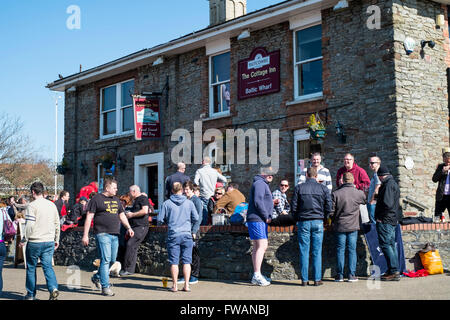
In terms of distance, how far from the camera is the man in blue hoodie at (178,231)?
8875 millimetres

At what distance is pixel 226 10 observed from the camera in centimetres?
1989

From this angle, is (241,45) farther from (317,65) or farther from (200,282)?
(200,282)

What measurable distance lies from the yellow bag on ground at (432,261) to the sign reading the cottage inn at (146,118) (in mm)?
9780

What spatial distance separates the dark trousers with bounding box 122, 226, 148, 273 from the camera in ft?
37.4

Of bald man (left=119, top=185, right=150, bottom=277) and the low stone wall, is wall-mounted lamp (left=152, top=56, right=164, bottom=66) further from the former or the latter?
the low stone wall

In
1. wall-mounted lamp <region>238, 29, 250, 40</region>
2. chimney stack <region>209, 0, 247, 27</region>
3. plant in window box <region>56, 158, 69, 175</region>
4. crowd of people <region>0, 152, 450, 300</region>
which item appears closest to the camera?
crowd of people <region>0, 152, 450, 300</region>

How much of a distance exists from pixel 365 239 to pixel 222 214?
8.98 feet

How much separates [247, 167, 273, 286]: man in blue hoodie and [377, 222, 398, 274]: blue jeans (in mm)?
1855

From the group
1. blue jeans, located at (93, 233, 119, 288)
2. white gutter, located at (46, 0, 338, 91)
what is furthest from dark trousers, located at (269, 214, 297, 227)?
white gutter, located at (46, 0, 338, 91)

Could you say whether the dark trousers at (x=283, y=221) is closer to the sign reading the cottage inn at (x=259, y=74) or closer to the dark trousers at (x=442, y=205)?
the dark trousers at (x=442, y=205)
